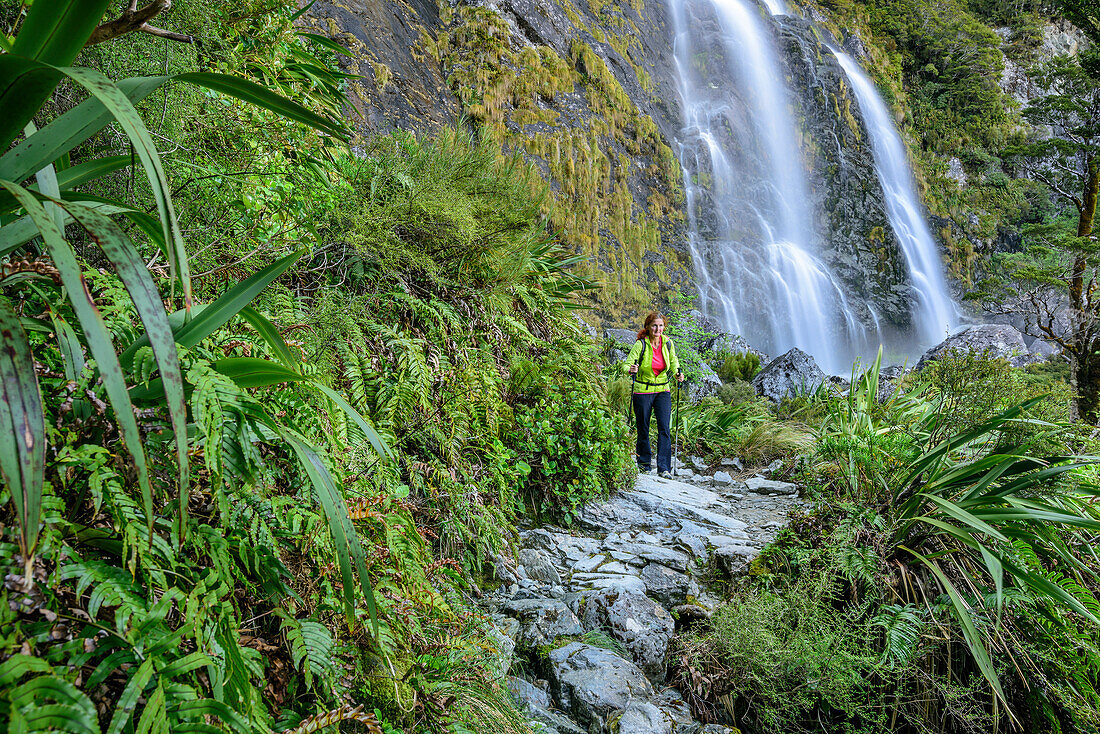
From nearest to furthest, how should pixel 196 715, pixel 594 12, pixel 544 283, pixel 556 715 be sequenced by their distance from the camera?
pixel 196 715 → pixel 556 715 → pixel 544 283 → pixel 594 12

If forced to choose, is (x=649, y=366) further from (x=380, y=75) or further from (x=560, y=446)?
(x=380, y=75)

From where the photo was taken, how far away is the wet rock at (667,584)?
2900 millimetres

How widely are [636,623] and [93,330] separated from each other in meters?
2.52

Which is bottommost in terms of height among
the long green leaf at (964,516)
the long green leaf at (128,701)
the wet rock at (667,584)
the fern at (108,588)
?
the wet rock at (667,584)

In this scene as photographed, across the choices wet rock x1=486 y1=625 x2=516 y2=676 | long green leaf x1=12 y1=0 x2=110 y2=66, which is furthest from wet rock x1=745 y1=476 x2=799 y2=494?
long green leaf x1=12 y1=0 x2=110 y2=66

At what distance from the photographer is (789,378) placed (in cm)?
969

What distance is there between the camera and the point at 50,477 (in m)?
1.04

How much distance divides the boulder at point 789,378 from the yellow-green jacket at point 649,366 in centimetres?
494

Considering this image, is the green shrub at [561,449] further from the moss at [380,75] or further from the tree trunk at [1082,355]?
the tree trunk at [1082,355]

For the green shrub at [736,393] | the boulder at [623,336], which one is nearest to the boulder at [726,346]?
the green shrub at [736,393]

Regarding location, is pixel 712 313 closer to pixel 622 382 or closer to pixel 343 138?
pixel 622 382

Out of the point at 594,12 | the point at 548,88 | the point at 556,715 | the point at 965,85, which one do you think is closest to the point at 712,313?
the point at 548,88

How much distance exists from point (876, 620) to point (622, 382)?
12.3 feet

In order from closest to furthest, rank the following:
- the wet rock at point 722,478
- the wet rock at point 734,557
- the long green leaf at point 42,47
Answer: the long green leaf at point 42,47 → the wet rock at point 734,557 → the wet rock at point 722,478
